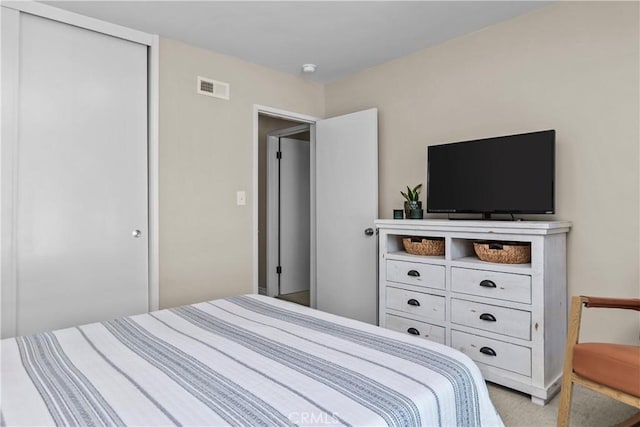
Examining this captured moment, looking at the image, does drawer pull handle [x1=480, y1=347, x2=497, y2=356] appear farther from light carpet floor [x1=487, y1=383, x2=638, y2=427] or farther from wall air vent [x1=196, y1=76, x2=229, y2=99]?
wall air vent [x1=196, y1=76, x2=229, y2=99]

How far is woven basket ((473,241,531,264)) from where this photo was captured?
229 cm

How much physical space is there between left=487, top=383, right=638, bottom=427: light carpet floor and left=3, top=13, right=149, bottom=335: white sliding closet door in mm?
2422

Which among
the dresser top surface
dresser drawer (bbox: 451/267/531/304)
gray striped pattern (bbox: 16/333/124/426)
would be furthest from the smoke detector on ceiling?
gray striped pattern (bbox: 16/333/124/426)

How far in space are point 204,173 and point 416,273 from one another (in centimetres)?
179

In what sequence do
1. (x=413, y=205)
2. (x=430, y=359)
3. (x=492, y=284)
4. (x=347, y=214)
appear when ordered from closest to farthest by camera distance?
(x=430, y=359), (x=492, y=284), (x=413, y=205), (x=347, y=214)

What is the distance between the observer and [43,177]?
2.44 m

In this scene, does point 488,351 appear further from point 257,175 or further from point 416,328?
point 257,175

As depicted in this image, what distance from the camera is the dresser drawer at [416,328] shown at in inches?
100

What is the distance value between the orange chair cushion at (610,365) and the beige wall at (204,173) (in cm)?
243

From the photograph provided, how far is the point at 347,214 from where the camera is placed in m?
3.56

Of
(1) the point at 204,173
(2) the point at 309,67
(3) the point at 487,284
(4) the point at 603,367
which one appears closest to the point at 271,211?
(1) the point at 204,173

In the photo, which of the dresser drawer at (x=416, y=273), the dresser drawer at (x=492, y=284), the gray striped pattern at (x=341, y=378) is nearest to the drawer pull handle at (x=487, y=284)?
the dresser drawer at (x=492, y=284)

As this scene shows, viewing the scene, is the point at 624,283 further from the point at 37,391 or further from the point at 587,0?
the point at 37,391

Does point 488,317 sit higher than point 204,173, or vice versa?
point 204,173
